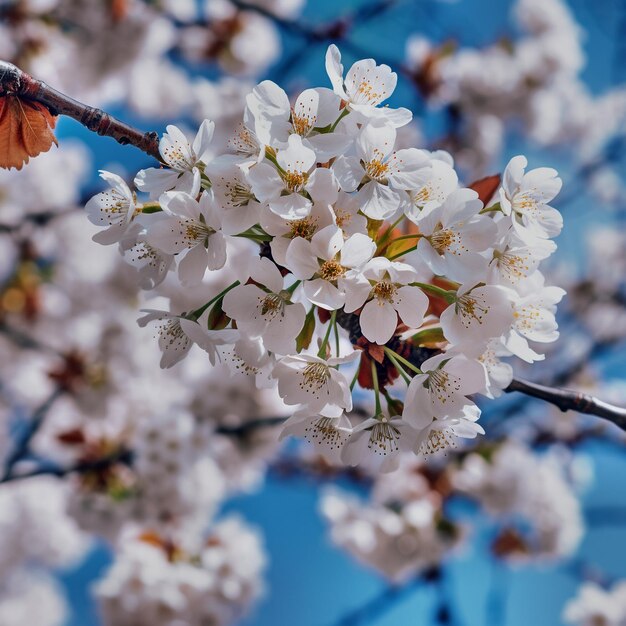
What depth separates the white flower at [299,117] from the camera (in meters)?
0.94

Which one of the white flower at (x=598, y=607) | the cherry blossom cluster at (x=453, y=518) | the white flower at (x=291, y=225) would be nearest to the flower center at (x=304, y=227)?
the white flower at (x=291, y=225)

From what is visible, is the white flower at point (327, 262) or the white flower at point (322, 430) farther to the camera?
the white flower at point (322, 430)

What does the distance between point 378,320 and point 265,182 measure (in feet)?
0.87

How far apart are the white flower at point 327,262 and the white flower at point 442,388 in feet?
0.61

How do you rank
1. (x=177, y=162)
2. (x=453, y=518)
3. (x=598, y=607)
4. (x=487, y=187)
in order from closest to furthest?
(x=177, y=162), (x=487, y=187), (x=453, y=518), (x=598, y=607)

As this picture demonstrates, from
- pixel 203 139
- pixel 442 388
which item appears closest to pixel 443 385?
pixel 442 388

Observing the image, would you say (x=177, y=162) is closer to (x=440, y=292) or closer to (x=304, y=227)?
(x=304, y=227)

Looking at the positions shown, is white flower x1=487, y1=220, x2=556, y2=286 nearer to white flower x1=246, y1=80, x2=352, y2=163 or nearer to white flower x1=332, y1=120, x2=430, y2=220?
white flower x1=332, y1=120, x2=430, y2=220

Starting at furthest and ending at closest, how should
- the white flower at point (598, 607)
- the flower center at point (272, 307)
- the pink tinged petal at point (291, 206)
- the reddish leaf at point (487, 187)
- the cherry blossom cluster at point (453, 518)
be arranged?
the white flower at point (598, 607), the cherry blossom cluster at point (453, 518), the reddish leaf at point (487, 187), the flower center at point (272, 307), the pink tinged petal at point (291, 206)

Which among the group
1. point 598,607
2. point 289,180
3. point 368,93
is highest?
point 368,93

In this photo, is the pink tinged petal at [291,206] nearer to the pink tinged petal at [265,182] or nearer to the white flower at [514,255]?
the pink tinged petal at [265,182]

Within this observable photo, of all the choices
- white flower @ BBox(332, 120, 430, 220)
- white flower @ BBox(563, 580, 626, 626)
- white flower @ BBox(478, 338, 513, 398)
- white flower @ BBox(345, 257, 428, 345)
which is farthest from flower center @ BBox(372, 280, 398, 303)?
white flower @ BBox(563, 580, 626, 626)

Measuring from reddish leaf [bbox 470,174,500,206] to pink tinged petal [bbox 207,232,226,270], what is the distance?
0.52 metres

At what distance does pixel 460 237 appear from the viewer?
954 mm
